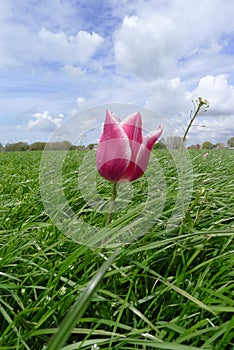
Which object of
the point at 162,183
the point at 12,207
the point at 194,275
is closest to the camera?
the point at 194,275

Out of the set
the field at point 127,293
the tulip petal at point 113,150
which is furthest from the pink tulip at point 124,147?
the field at point 127,293

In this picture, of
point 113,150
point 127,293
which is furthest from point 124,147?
point 127,293

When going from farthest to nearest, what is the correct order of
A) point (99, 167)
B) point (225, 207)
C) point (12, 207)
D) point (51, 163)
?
point (51, 163) → point (12, 207) → point (225, 207) → point (99, 167)

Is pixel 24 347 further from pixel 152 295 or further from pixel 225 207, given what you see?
pixel 225 207

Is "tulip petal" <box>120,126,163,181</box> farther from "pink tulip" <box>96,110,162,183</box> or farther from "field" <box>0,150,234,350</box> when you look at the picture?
"field" <box>0,150,234,350</box>

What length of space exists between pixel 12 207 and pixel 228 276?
1.12 metres

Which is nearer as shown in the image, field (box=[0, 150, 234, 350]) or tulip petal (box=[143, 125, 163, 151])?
field (box=[0, 150, 234, 350])

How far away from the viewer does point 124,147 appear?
769 mm

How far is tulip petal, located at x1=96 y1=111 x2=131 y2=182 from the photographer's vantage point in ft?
2.53

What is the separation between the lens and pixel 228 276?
910mm

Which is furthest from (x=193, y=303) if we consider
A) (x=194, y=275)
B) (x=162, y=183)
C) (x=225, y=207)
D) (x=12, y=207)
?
(x=162, y=183)

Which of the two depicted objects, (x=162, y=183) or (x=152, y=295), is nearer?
(x=152, y=295)

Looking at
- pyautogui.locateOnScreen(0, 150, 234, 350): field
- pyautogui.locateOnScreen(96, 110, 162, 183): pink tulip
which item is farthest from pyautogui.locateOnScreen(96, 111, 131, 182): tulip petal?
pyautogui.locateOnScreen(0, 150, 234, 350): field

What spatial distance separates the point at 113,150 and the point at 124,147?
0.03m
